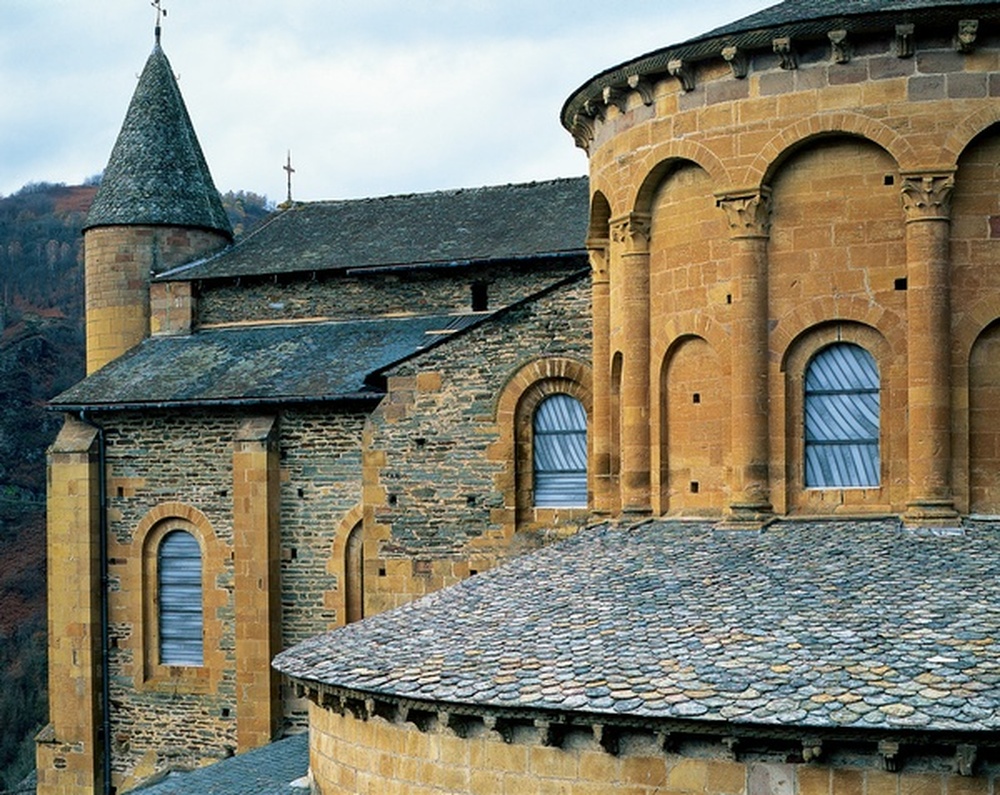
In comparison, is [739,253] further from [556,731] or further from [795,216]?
[556,731]

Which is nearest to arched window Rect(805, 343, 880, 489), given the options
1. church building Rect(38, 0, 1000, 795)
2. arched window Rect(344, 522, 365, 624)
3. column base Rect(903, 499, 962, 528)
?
church building Rect(38, 0, 1000, 795)

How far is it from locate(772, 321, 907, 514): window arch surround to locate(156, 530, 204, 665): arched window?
1306 centimetres

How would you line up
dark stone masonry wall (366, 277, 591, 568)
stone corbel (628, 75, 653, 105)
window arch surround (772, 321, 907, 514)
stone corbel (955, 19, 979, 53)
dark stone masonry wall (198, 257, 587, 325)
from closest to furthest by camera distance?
stone corbel (955, 19, 979, 53), window arch surround (772, 321, 907, 514), stone corbel (628, 75, 653, 105), dark stone masonry wall (366, 277, 591, 568), dark stone masonry wall (198, 257, 587, 325)

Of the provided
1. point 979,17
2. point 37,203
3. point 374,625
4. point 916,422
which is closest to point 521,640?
point 374,625

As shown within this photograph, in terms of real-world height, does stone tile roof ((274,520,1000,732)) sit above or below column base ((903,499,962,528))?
below

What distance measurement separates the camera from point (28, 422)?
56.6 metres

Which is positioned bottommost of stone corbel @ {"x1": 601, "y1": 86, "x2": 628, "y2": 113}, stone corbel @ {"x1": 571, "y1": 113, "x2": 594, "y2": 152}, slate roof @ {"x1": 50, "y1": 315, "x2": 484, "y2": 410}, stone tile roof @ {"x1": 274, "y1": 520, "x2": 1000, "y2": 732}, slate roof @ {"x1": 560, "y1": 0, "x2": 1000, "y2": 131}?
stone tile roof @ {"x1": 274, "y1": 520, "x2": 1000, "y2": 732}

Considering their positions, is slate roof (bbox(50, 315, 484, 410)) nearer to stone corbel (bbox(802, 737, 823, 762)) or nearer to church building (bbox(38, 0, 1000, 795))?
church building (bbox(38, 0, 1000, 795))

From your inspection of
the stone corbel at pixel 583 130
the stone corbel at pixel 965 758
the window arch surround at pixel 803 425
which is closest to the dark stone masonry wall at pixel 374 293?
the stone corbel at pixel 583 130

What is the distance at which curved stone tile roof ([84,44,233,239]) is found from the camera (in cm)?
2941

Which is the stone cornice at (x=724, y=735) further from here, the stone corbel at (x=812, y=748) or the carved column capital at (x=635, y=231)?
the carved column capital at (x=635, y=231)

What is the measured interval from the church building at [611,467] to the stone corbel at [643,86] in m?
0.03

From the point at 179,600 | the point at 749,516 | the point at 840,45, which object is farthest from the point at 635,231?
the point at 179,600

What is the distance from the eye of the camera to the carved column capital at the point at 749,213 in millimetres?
15125
